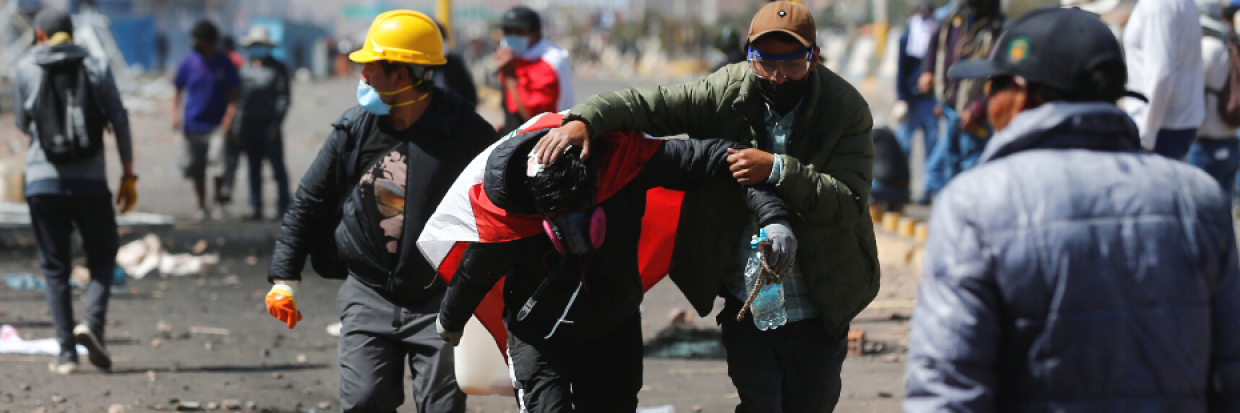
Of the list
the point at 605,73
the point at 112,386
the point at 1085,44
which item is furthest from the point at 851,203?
the point at 605,73

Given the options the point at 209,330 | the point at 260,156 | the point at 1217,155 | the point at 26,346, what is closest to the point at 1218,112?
the point at 1217,155

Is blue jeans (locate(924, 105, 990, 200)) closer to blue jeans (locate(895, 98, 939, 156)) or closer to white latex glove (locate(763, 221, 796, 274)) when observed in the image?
blue jeans (locate(895, 98, 939, 156))

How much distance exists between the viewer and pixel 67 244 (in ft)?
21.3

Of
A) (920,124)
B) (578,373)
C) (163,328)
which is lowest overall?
(163,328)

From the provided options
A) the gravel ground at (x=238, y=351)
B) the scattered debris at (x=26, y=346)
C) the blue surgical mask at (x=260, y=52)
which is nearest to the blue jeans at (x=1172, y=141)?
the gravel ground at (x=238, y=351)

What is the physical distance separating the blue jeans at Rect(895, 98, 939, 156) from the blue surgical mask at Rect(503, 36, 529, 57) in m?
4.31

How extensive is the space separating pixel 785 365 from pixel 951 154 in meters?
5.89

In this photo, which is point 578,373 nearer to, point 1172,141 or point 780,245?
point 780,245

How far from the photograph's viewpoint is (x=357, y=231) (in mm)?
4297

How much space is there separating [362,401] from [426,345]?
0.91ft

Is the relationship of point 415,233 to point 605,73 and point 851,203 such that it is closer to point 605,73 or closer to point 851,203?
point 851,203

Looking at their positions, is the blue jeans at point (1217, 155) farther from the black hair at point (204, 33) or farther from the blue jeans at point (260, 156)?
the black hair at point (204, 33)

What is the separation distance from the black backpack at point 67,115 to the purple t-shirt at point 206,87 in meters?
5.46

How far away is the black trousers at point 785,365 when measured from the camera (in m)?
3.81
